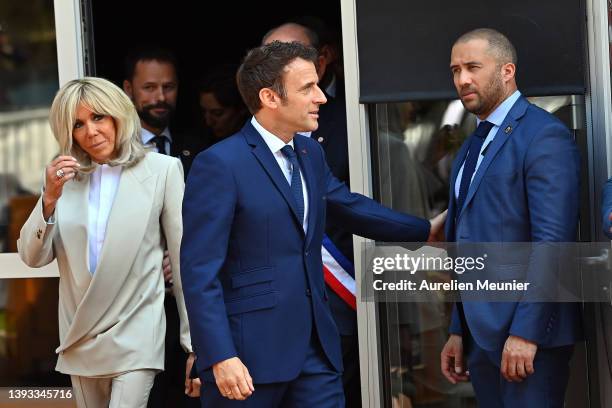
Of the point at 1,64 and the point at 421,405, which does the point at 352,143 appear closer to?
the point at 421,405

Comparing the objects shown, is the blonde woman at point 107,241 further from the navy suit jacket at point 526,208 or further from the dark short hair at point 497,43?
the dark short hair at point 497,43

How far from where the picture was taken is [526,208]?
4098 millimetres

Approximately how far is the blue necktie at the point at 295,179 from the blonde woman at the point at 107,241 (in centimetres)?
59

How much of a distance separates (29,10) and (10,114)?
46cm

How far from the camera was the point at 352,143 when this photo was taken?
4816 millimetres

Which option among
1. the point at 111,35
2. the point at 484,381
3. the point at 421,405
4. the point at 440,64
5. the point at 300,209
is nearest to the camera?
the point at 300,209

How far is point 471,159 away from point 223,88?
1888 mm

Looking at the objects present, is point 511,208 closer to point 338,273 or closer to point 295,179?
point 295,179

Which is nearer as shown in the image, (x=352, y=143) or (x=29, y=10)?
(x=352, y=143)

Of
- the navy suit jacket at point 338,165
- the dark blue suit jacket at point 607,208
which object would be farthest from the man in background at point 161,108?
the dark blue suit jacket at point 607,208

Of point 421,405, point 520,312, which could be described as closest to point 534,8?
point 520,312

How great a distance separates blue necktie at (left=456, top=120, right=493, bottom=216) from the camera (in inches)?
168

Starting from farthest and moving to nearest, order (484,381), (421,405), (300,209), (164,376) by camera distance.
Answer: (164,376) → (421,405) → (484,381) → (300,209)

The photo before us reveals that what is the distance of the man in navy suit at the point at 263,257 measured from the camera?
382 centimetres
